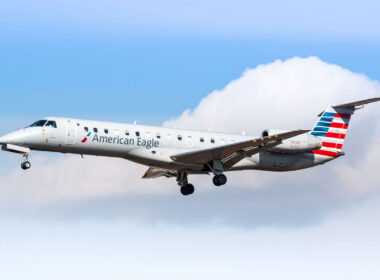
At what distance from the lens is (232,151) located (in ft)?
120

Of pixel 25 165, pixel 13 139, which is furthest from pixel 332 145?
pixel 13 139

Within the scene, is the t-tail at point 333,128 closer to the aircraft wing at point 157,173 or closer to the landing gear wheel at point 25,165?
the aircraft wing at point 157,173

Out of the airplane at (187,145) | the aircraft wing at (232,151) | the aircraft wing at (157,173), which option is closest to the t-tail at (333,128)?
the airplane at (187,145)

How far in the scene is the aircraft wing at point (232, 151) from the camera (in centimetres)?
3541

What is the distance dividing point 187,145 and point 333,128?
8.47 meters

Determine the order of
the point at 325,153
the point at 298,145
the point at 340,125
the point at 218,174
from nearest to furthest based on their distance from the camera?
the point at 218,174
the point at 298,145
the point at 325,153
the point at 340,125

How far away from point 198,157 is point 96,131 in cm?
497

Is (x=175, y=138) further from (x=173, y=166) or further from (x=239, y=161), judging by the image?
(x=239, y=161)

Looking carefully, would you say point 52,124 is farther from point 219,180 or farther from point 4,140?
point 219,180

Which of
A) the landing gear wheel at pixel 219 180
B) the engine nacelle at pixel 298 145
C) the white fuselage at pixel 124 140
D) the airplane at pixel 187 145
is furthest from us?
the engine nacelle at pixel 298 145

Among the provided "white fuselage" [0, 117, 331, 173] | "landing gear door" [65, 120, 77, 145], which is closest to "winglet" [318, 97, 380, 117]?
"white fuselage" [0, 117, 331, 173]

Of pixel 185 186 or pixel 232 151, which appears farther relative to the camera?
pixel 185 186

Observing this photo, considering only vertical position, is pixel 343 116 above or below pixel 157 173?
above

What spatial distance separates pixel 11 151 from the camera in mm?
34312
